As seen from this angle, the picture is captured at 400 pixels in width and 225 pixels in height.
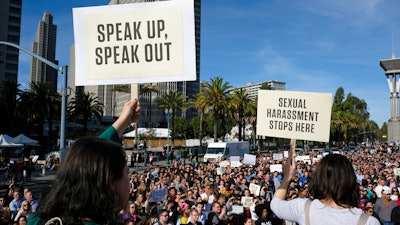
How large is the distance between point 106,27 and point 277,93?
388cm

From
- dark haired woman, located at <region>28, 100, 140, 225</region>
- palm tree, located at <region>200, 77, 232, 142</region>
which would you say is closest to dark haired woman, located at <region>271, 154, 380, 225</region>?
dark haired woman, located at <region>28, 100, 140, 225</region>

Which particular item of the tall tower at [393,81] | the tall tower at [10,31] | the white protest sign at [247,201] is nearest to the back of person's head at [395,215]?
the white protest sign at [247,201]

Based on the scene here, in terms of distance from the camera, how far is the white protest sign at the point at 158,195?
10.7 metres

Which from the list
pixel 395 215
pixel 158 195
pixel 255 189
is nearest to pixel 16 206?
pixel 158 195

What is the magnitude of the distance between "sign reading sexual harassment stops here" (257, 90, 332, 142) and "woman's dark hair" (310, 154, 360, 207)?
11.6ft

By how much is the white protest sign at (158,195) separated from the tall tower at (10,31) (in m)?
A: 103

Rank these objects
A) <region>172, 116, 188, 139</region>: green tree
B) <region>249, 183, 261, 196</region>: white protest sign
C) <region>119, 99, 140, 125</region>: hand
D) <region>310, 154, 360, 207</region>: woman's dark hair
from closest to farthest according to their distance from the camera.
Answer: <region>310, 154, 360, 207</region>: woman's dark hair < <region>119, 99, 140, 125</region>: hand < <region>249, 183, 261, 196</region>: white protest sign < <region>172, 116, 188, 139</region>: green tree

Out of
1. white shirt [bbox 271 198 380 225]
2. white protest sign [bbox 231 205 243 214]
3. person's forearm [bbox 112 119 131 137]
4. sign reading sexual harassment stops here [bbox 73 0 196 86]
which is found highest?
sign reading sexual harassment stops here [bbox 73 0 196 86]

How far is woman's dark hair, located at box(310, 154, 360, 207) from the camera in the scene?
2553 millimetres

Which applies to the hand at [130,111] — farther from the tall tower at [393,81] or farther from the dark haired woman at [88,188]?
the tall tower at [393,81]

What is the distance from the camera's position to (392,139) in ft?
242

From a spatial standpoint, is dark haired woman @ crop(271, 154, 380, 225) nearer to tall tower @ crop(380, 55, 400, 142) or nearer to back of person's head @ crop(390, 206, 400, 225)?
back of person's head @ crop(390, 206, 400, 225)

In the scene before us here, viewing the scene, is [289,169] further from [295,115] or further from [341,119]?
[341,119]

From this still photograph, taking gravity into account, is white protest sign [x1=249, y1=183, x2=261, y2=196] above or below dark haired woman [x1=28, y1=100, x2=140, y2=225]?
below
